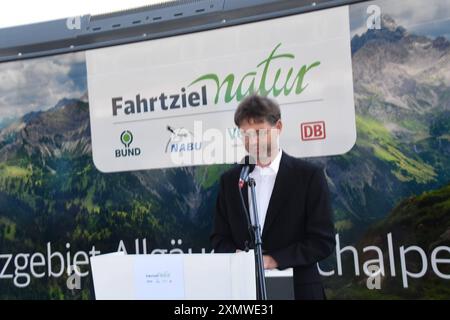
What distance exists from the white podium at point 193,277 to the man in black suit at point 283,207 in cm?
71

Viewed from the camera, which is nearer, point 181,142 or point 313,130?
point 313,130

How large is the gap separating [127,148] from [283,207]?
1050 millimetres

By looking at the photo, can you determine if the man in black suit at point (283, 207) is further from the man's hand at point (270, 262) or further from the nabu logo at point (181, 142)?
the nabu logo at point (181, 142)

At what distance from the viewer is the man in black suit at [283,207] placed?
2102 mm

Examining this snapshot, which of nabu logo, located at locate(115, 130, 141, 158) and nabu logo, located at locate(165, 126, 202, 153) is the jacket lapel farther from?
nabu logo, located at locate(115, 130, 141, 158)

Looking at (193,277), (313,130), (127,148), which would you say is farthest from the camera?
(127,148)

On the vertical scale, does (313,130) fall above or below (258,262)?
above

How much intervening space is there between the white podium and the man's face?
2.79 feet

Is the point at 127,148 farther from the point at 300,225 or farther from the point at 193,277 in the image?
the point at 193,277

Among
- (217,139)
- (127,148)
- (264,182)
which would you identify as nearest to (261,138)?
(264,182)

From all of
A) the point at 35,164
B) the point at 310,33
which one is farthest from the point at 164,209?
the point at 310,33

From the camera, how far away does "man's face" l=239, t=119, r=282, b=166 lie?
2.13 meters

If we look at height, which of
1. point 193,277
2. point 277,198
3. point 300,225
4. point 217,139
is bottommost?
point 193,277

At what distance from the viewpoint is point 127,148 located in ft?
9.34
